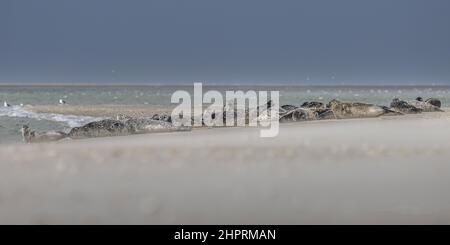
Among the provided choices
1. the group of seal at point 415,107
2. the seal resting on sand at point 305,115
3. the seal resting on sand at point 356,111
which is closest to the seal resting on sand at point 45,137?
the seal resting on sand at point 305,115

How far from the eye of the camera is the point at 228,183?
24.0 feet

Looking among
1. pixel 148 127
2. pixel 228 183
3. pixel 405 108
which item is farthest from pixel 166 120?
pixel 228 183

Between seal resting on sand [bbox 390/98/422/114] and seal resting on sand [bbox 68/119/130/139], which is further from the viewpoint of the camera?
seal resting on sand [bbox 390/98/422/114]

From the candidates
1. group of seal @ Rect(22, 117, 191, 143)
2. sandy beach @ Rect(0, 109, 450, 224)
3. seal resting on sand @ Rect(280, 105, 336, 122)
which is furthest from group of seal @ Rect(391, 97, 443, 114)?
sandy beach @ Rect(0, 109, 450, 224)

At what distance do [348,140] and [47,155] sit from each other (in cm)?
585

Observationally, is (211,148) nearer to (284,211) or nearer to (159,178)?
(159,178)

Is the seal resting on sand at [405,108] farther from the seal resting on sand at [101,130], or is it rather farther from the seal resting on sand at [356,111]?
the seal resting on sand at [101,130]

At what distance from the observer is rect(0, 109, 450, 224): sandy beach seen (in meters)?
5.88

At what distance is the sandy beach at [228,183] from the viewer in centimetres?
588

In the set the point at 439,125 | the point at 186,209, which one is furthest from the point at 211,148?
the point at 439,125

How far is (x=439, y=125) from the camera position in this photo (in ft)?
50.0

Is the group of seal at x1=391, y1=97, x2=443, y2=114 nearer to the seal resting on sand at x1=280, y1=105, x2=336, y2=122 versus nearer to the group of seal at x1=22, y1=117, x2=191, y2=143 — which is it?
the seal resting on sand at x1=280, y1=105, x2=336, y2=122

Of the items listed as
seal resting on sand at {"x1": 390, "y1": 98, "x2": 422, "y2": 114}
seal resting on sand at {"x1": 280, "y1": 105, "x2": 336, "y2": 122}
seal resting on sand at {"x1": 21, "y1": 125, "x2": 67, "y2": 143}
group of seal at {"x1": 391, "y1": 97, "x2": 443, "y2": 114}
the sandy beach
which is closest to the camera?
the sandy beach
